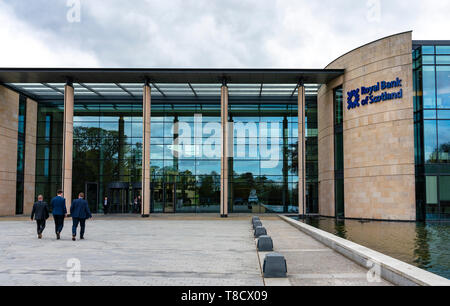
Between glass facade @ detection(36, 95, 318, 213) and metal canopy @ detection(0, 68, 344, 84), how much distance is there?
6690mm

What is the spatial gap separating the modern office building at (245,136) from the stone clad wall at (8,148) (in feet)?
0.41

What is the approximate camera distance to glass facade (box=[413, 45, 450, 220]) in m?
25.6

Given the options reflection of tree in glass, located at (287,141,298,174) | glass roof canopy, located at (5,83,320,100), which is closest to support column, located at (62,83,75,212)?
glass roof canopy, located at (5,83,320,100)

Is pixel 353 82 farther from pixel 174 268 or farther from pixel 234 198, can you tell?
pixel 174 268

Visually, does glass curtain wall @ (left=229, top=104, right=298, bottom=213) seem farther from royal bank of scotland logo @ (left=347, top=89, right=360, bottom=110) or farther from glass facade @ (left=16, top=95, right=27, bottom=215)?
glass facade @ (left=16, top=95, right=27, bottom=215)

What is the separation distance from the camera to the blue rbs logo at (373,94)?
1043 inches

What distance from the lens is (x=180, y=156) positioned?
37.7 meters

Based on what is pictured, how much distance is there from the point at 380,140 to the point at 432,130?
3222 millimetres

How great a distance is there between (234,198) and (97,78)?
53.0 feet

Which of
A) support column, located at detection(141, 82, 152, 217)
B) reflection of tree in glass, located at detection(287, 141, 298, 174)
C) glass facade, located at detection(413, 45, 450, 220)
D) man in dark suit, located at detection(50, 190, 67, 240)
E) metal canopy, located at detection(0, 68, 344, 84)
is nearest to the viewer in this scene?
man in dark suit, located at detection(50, 190, 67, 240)

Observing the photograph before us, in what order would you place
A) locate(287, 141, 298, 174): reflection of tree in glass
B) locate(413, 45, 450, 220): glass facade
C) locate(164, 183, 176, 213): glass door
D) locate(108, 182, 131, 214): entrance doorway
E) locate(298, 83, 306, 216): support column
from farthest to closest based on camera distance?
locate(287, 141, 298, 174): reflection of tree in glass < locate(164, 183, 176, 213): glass door < locate(108, 182, 131, 214): entrance doorway < locate(298, 83, 306, 216): support column < locate(413, 45, 450, 220): glass facade

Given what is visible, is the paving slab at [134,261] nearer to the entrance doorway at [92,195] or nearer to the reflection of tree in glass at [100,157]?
the entrance doorway at [92,195]

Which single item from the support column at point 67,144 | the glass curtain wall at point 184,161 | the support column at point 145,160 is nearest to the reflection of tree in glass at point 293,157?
the glass curtain wall at point 184,161

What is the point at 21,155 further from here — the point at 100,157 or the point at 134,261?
the point at 134,261
